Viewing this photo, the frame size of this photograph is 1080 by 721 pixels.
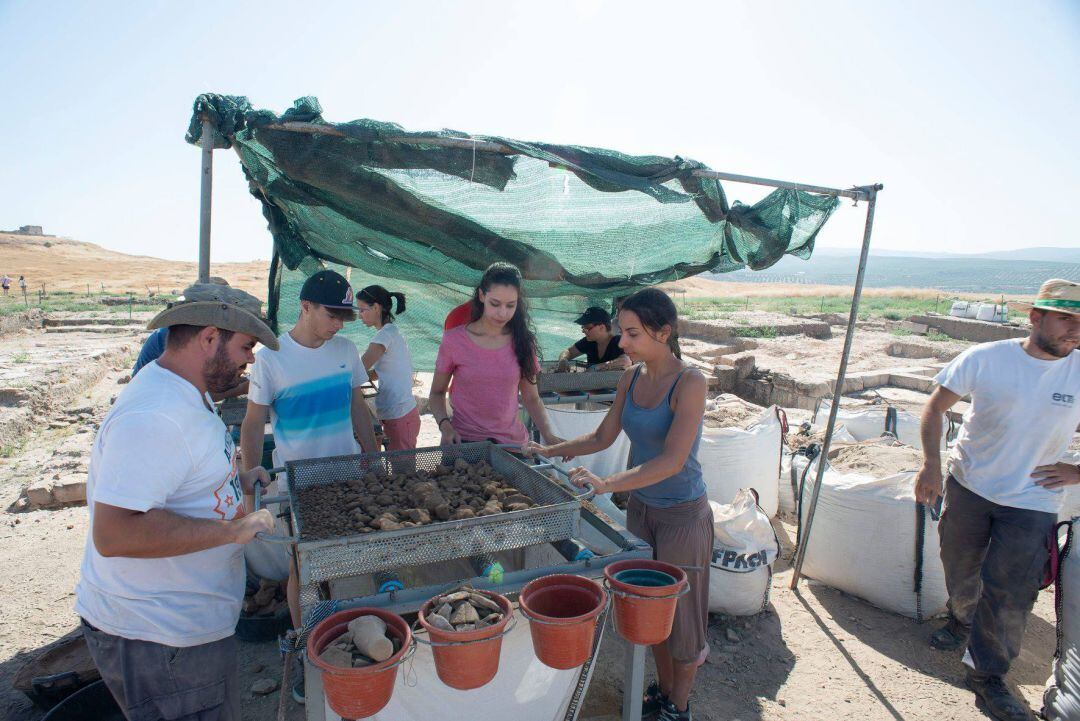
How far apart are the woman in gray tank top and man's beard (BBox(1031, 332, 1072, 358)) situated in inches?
66.8

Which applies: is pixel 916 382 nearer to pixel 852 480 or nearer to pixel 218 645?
pixel 852 480

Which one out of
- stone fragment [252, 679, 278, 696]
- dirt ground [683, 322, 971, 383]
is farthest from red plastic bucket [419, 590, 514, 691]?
dirt ground [683, 322, 971, 383]

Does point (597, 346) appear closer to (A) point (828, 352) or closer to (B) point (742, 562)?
(B) point (742, 562)

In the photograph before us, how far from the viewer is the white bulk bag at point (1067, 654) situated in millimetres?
2498

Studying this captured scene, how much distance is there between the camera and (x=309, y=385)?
2.60 metres

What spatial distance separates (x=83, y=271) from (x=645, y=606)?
5200 centimetres

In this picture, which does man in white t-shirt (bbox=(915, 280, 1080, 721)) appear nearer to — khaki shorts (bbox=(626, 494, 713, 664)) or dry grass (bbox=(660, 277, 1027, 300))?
khaki shorts (bbox=(626, 494, 713, 664))

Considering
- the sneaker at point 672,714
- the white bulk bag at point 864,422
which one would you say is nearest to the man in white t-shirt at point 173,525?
the sneaker at point 672,714

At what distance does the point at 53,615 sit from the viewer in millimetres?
3320

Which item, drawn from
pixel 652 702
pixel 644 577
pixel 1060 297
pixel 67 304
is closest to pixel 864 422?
pixel 1060 297

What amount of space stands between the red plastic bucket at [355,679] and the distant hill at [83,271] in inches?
1235

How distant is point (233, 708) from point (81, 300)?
88.6 ft

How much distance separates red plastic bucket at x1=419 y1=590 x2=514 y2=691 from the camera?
1386 millimetres

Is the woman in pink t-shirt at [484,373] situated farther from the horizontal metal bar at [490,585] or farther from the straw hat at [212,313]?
the straw hat at [212,313]
